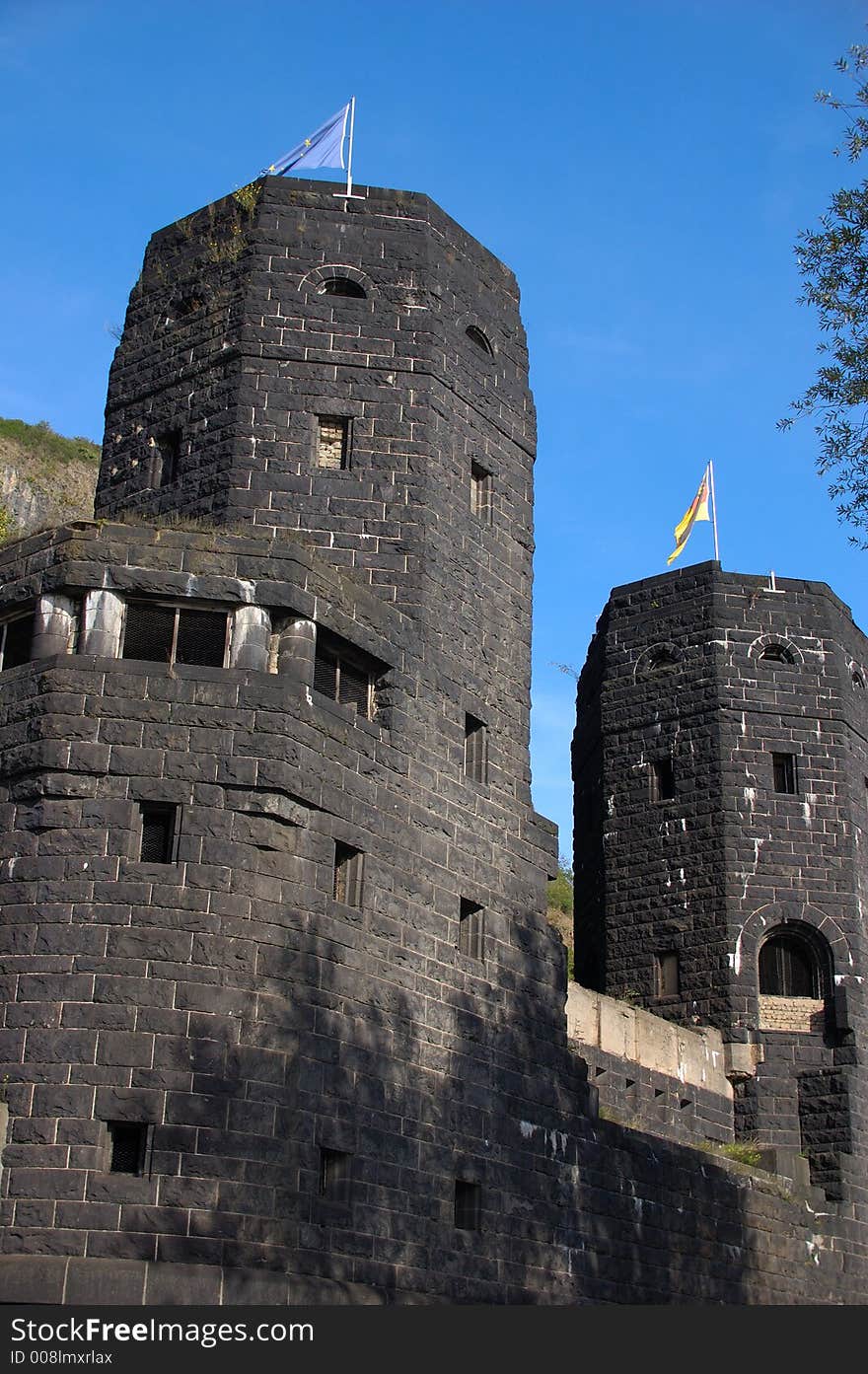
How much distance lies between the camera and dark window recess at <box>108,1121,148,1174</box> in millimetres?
16812

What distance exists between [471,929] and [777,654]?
11.8 metres

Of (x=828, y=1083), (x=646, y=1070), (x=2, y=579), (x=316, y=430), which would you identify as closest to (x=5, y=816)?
(x=2, y=579)

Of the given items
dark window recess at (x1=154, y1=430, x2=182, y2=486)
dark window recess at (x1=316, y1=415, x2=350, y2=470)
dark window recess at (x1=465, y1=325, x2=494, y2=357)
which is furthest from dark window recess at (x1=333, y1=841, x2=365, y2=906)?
dark window recess at (x1=465, y1=325, x2=494, y2=357)

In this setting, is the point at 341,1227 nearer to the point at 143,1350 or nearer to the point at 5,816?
the point at 143,1350

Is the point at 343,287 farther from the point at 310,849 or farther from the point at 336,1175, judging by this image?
the point at 336,1175

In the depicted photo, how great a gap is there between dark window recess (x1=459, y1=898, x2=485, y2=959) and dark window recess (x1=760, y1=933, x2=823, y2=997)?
9507mm

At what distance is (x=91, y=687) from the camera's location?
1855cm

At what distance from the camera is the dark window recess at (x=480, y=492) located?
24062 mm

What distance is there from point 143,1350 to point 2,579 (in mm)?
8424

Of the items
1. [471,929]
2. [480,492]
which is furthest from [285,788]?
[480,492]

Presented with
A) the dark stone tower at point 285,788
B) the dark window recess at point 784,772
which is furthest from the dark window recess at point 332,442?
the dark window recess at point 784,772

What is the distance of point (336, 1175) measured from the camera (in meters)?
18.3

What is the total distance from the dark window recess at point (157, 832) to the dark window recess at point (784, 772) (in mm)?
15333

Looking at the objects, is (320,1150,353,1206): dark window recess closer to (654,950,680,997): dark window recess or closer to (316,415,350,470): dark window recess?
(316,415,350,470): dark window recess
